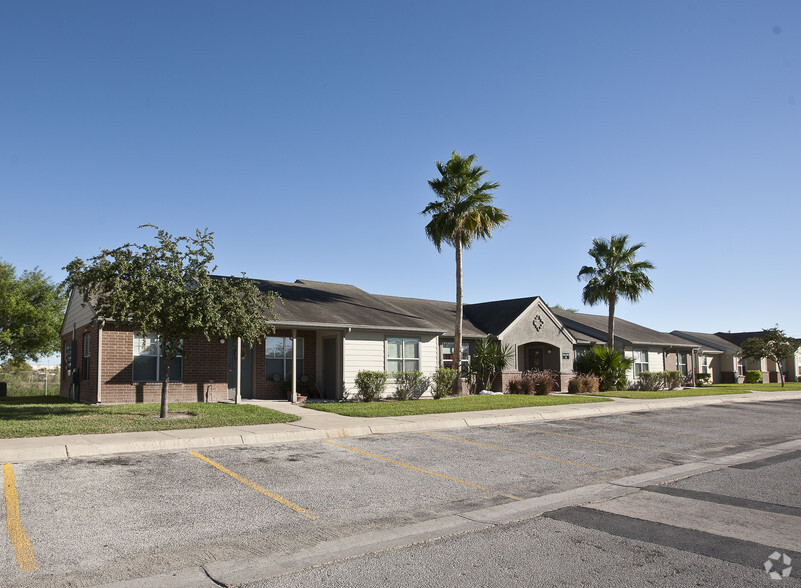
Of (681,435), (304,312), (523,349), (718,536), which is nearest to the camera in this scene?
(718,536)

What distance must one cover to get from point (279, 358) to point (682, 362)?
94.7ft

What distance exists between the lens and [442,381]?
939 inches

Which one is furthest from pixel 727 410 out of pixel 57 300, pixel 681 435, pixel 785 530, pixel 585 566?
pixel 57 300

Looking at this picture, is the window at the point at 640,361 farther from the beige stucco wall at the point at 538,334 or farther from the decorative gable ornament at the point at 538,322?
the decorative gable ornament at the point at 538,322

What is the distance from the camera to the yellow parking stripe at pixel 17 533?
5.34 meters

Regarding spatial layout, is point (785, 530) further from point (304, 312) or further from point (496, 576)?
point (304, 312)

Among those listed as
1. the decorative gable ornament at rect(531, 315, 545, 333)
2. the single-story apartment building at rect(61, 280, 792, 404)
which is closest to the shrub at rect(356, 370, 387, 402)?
the single-story apartment building at rect(61, 280, 792, 404)

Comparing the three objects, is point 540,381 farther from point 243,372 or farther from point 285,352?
point 243,372

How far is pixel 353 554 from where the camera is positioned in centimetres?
569

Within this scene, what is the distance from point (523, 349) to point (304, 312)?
47.6 ft

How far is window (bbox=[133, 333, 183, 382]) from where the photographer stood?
1923cm

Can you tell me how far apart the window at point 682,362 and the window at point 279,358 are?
27.4 metres

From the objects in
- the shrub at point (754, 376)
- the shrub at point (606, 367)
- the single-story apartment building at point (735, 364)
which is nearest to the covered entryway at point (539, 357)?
the shrub at point (606, 367)

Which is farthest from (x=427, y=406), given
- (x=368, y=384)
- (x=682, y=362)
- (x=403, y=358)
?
(x=682, y=362)
